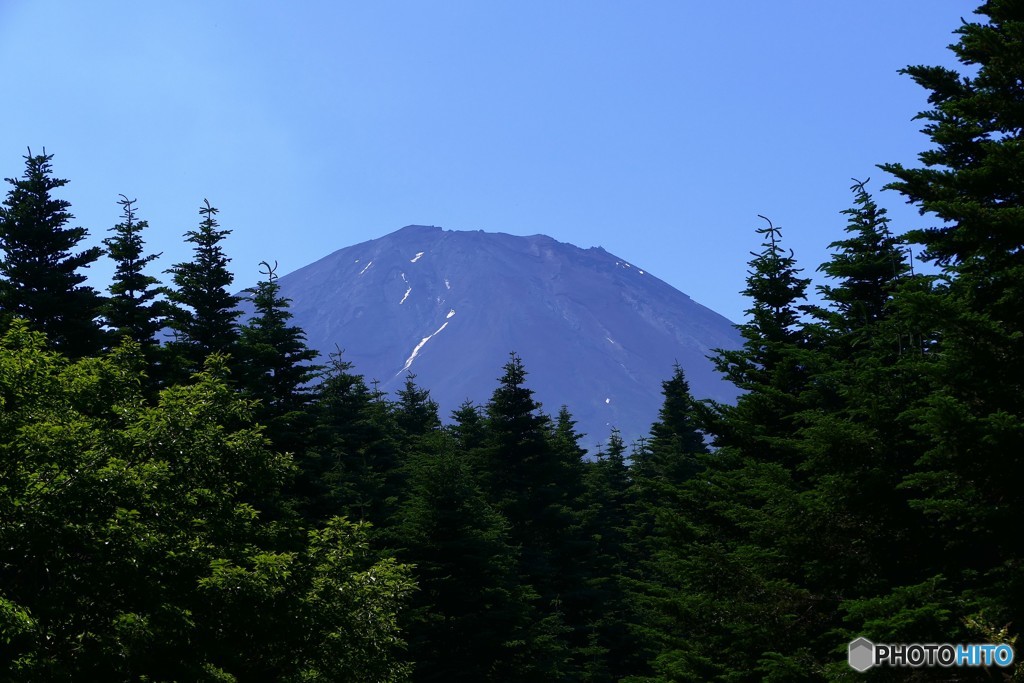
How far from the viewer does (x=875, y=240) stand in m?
25.5

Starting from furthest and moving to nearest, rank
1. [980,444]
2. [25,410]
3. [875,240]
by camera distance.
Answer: [875,240] → [25,410] → [980,444]

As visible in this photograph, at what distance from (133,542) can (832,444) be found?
546 inches

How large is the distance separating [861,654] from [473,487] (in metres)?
19.4

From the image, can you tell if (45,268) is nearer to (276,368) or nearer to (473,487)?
(276,368)

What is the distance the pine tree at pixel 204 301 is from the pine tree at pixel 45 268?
109 inches

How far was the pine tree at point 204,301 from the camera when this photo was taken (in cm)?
2866

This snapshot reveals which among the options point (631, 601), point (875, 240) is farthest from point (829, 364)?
point (631, 601)

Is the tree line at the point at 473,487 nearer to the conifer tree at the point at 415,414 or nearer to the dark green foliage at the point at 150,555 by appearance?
the dark green foliage at the point at 150,555

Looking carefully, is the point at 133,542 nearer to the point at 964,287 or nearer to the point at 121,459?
the point at 121,459

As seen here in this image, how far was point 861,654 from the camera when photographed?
16.0 meters

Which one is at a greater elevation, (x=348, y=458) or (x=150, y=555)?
(x=348, y=458)

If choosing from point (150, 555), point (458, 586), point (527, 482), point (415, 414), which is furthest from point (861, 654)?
point (415, 414)

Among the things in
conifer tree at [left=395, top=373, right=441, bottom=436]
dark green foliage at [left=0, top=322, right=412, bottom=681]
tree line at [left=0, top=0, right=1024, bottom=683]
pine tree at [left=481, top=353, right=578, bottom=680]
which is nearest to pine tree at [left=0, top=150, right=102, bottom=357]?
tree line at [left=0, top=0, right=1024, bottom=683]

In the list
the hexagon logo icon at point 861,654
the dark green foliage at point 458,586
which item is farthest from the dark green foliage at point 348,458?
the hexagon logo icon at point 861,654
